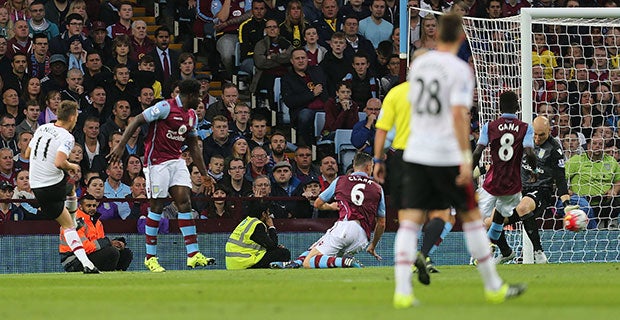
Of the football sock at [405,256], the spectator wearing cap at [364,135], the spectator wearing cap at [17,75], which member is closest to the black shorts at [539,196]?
the spectator wearing cap at [364,135]

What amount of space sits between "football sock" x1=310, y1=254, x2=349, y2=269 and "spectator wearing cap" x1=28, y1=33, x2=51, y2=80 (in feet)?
20.6

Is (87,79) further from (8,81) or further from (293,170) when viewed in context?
(293,170)

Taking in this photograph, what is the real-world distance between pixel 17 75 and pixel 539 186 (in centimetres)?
836

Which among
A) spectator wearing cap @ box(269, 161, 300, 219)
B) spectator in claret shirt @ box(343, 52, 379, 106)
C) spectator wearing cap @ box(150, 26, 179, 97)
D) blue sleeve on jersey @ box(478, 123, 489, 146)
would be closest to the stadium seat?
spectator in claret shirt @ box(343, 52, 379, 106)

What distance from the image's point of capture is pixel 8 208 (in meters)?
18.4

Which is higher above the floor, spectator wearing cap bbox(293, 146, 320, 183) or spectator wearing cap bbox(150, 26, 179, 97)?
spectator wearing cap bbox(150, 26, 179, 97)

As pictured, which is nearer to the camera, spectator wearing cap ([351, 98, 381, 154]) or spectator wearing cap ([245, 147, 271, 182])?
spectator wearing cap ([245, 147, 271, 182])

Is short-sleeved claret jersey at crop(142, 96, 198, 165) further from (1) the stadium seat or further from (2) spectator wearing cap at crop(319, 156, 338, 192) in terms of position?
(1) the stadium seat

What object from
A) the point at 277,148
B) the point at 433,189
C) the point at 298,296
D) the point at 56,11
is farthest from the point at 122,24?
the point at 433,189

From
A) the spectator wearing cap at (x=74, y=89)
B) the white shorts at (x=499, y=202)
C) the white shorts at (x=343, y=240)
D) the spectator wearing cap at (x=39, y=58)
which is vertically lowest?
the white shorts at (x=343, y=240)

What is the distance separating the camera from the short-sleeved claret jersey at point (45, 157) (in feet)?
49.4

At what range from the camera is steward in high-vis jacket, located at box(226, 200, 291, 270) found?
58.7ft

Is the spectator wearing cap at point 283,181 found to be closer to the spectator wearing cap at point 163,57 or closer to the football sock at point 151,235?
the spectator wearing cap at point 163,57

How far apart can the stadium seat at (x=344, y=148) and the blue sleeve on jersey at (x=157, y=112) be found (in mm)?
5888
